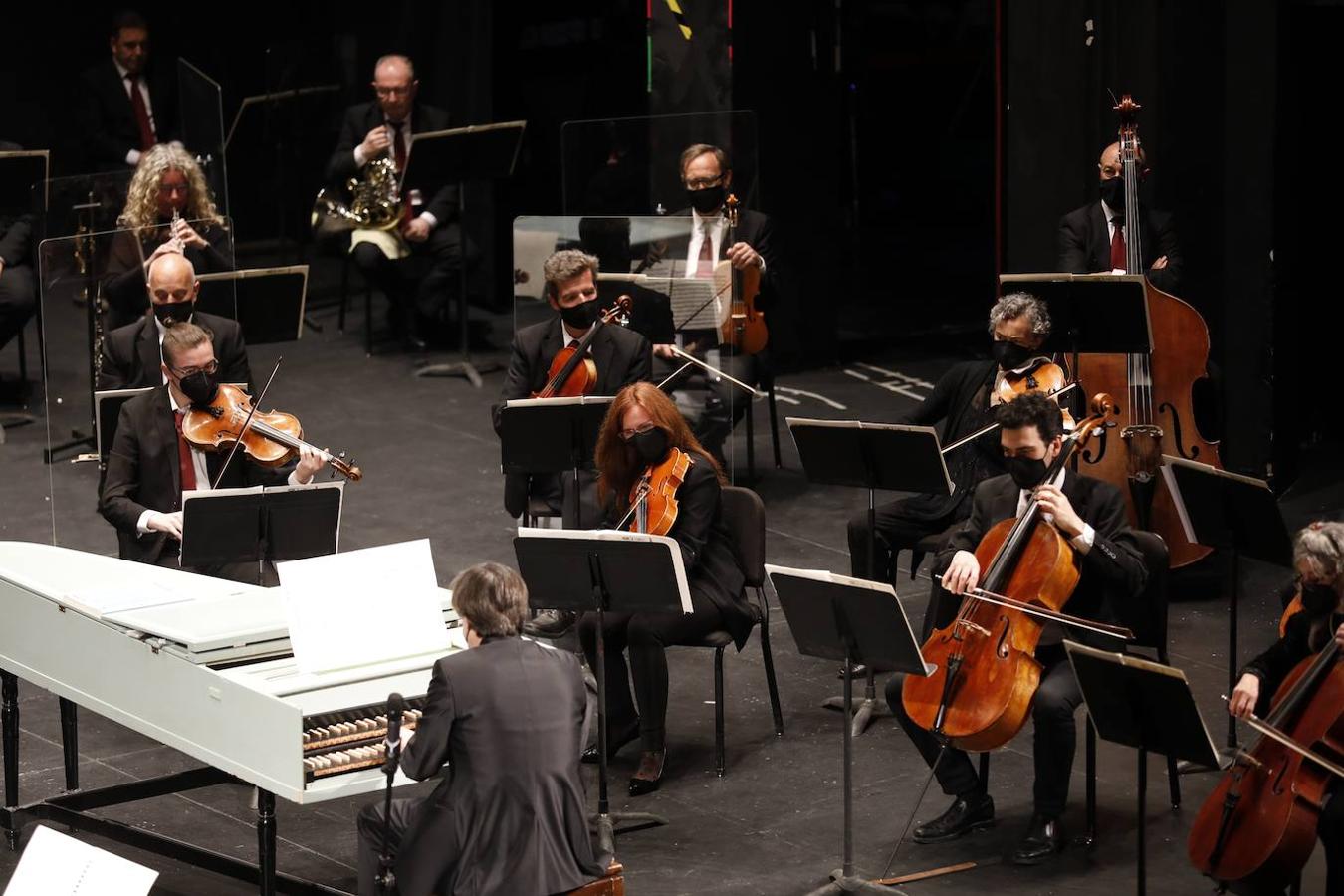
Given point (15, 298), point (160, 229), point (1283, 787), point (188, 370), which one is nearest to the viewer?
point (1283, 787)

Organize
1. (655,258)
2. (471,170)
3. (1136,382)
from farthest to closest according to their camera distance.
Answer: (471,170), (655,258), (1136,382)

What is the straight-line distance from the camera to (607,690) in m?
6.49

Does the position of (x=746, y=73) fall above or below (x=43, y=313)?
above

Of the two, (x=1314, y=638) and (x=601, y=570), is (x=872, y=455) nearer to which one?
(x=601, y=570)

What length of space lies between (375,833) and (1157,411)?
3600mm

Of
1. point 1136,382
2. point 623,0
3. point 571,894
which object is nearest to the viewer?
point 571,894

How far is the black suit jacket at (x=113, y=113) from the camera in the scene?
1132 cm

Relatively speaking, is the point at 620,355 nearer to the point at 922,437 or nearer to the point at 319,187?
the point at 922,437

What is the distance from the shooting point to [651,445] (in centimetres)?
634

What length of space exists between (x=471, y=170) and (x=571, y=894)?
616cm

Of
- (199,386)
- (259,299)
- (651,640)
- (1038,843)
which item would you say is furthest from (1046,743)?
(259,299)

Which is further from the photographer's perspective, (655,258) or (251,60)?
(251,60)

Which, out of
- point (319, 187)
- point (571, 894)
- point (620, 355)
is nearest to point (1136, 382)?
point (620, 355)

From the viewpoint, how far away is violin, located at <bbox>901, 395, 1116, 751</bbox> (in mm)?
5504
